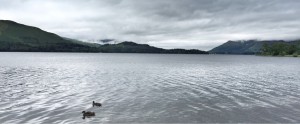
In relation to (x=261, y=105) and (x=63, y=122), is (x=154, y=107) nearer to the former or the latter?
(x=63, y=122)

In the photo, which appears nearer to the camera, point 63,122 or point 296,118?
point 63,122

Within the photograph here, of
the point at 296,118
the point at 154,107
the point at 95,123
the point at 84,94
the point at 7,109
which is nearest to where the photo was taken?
the point at 95,123

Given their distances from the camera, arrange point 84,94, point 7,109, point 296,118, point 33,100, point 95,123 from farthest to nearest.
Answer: point 84,94 → point 33,100 → point 7,109 → point 296,118 → point 95,123

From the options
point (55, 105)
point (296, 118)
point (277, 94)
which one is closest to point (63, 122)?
point (55, 105)

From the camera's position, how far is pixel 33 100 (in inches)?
1383

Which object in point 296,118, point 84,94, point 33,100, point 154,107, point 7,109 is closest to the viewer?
point 296,118

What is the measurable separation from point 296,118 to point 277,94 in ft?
53.3

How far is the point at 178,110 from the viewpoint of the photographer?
3044 centimetres

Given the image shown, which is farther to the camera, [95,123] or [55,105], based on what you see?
[55,105]

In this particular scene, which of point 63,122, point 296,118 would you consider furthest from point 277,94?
point 63,122

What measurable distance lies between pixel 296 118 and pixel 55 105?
1092 inches

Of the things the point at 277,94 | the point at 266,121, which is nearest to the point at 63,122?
the point at 266,121

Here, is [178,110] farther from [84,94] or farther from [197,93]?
[84,94]

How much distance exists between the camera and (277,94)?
42562 millimetres
